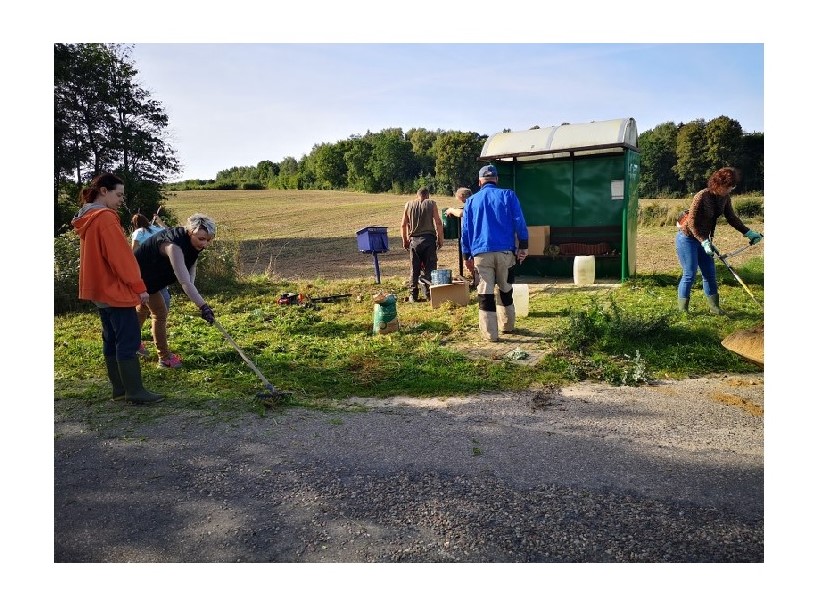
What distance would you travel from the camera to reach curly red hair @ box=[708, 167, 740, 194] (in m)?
6.50

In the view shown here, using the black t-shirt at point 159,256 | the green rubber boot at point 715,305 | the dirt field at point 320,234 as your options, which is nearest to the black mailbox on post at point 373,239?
the dirt field at point 320,234

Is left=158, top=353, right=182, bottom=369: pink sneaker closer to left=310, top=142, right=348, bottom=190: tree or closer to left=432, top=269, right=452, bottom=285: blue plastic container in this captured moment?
left=432, top=269, right=452, bottom=285: blue plastic container

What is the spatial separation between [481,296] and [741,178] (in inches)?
113

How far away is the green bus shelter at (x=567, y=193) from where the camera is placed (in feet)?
33.3

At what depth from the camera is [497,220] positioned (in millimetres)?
6500

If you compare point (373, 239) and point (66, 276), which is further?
point (373, 239)

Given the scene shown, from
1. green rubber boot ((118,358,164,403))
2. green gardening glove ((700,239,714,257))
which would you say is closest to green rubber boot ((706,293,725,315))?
green gardening glove ((700,239,714,257))

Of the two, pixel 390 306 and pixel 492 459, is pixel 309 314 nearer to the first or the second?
pixel 390 306

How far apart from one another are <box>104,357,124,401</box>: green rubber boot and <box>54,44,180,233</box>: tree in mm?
6635

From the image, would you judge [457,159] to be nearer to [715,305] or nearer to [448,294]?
[448,294]

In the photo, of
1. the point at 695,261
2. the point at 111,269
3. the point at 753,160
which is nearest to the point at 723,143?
the point at 695,261

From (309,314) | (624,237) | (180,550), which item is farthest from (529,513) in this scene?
(624,237)

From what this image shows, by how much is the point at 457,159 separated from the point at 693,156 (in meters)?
10.4

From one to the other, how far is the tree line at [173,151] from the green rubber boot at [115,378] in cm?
357
